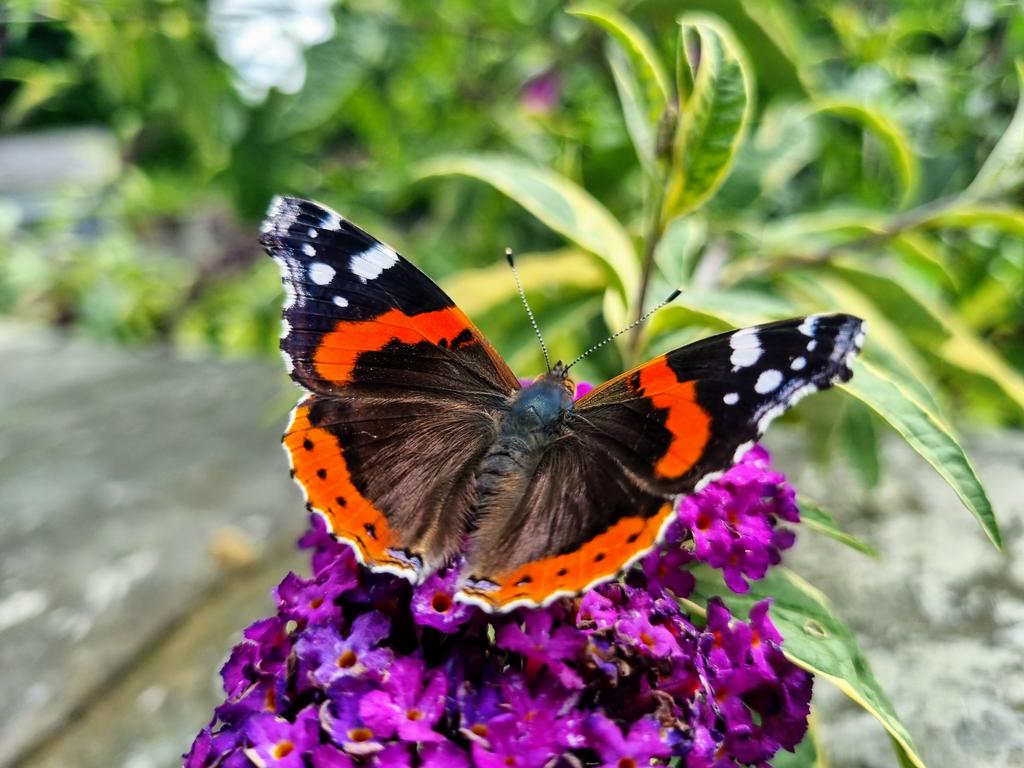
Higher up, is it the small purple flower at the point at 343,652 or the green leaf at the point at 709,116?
the green leaf at the point at 709,116

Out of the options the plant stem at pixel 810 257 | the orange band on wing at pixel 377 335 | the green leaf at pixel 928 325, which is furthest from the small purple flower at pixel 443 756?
the green leaf at pixel 928 325

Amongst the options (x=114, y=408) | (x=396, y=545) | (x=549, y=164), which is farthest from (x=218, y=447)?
(x=396, y=545)

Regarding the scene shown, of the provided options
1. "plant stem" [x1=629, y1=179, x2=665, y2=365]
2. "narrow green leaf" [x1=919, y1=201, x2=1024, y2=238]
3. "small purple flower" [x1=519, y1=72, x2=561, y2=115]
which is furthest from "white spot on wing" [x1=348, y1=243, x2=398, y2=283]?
"small purple flower" [x1=519, y1=72, x2=561, y2=115]

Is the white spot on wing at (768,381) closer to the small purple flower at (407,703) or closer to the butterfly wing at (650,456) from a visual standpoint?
the butterfly wing at (650,456)

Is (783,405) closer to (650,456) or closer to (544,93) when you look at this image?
(650,456)

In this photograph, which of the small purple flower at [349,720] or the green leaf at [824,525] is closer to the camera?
the small purple flower at [349,720]

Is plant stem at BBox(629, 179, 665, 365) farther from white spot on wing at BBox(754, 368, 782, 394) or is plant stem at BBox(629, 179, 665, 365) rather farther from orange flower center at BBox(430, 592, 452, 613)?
orange flower center at BBox(430, 592, 452, 613)

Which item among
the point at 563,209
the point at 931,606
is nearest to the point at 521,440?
the point at 563,209
